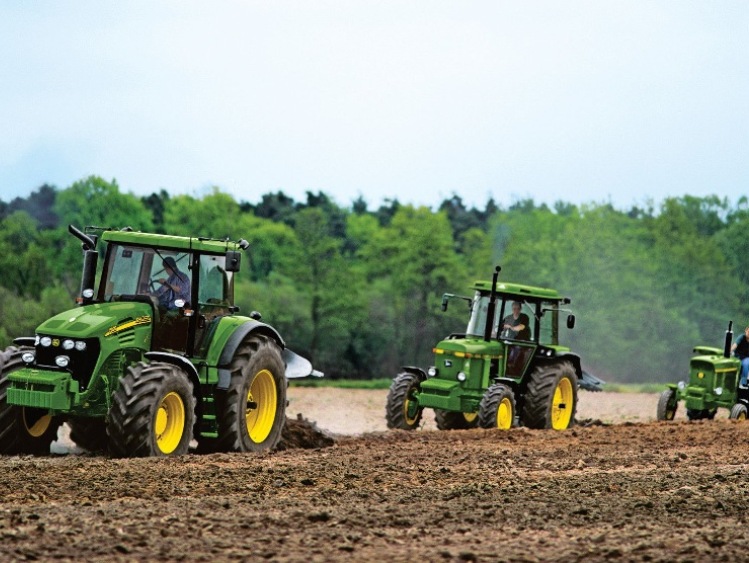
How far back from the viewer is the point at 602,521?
9.34 m

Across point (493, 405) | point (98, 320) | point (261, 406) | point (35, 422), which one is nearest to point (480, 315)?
point (493, 405)

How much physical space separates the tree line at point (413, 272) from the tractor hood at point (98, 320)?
35673 millimetres

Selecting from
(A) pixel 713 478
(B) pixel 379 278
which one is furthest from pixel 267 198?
(A) pixel 713 478

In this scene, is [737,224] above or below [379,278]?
above

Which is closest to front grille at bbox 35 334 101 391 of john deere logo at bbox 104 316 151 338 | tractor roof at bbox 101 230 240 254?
john deere logo at bbox 104 316 151 338

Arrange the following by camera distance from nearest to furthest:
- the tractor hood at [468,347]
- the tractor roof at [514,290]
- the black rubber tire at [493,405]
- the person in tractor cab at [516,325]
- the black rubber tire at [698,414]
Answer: the black rubber tire at [493,405] → the tractor hood at [468,347] → the tractor roof at [514,290] → the person in tractor cab at [516,325] → the black rubber tire at [698,414]

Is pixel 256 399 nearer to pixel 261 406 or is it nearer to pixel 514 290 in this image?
pixel 261 406

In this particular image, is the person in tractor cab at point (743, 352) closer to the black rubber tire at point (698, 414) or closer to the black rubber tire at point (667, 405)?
the black rubber tire at point (698, 414)

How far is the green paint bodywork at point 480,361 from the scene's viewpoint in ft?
62.4

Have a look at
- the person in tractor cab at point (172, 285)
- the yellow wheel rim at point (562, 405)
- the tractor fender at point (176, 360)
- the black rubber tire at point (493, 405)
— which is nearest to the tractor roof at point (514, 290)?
the yellow wheel rim at point (562, 405)

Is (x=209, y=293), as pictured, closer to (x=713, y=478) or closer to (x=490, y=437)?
(x=490, y=437)

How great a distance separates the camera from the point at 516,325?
19.7 meters

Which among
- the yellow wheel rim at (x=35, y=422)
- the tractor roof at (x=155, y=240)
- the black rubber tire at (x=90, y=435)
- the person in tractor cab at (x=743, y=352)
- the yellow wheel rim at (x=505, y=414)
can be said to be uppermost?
the tractor roof at (x=155, y=240)

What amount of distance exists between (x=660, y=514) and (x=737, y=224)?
60.3m
